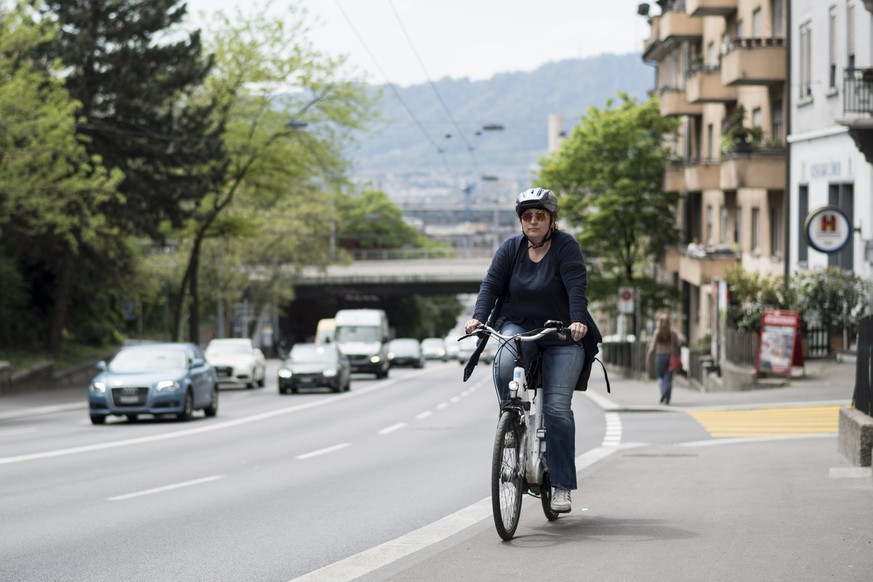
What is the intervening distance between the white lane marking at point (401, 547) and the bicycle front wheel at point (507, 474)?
54cm

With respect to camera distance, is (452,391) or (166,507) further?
(452,391)

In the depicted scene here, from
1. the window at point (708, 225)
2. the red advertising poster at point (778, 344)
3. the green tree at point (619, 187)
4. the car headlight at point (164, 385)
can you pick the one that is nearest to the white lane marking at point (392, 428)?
the car headlight at point (164, 385)

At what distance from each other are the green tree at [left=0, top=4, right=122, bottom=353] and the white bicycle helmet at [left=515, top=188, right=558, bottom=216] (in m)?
25.9

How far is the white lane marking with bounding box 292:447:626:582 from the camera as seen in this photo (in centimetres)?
745

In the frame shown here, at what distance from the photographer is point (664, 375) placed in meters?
28.3

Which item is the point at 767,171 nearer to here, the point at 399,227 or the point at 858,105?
the point at 858,105

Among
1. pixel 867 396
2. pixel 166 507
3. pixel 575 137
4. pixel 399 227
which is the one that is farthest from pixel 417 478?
pixel 399 227

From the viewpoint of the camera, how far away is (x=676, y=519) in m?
9.23

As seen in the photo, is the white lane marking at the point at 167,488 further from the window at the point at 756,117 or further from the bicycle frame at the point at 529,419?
the window at the point at 756,117

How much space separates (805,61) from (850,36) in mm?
4284

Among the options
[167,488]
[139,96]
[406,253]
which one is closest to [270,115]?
[139,96]

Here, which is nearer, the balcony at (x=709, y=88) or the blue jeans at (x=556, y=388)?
the blue jeans at (x=556, y=388)

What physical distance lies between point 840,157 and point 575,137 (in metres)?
25.8

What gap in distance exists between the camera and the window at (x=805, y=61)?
35.6m
